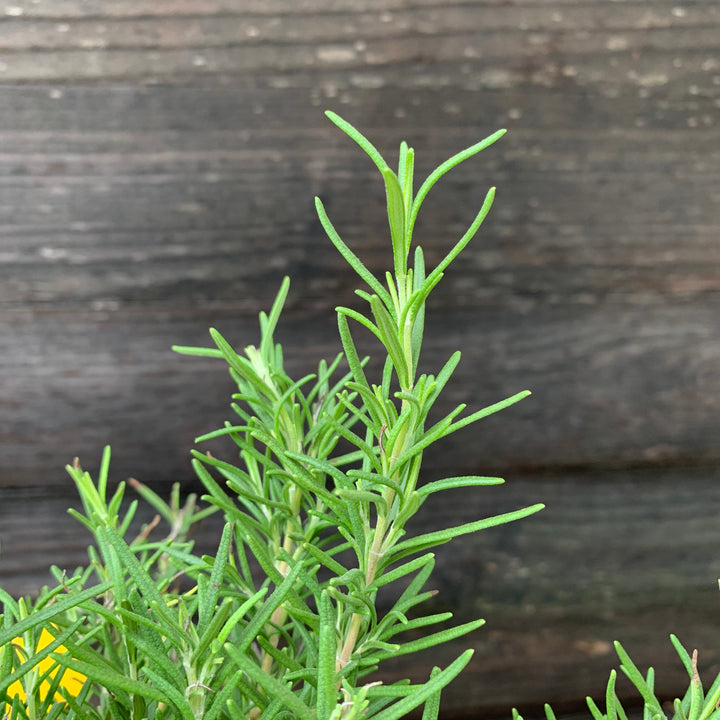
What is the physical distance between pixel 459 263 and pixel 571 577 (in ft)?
0.94

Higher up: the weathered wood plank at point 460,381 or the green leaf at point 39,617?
the green leaf at point 39,617

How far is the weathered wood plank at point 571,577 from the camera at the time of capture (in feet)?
1.83

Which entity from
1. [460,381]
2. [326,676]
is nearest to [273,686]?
[326,676]

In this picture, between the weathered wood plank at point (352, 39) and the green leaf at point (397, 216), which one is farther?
the weathered wood plank at point (352, 39)

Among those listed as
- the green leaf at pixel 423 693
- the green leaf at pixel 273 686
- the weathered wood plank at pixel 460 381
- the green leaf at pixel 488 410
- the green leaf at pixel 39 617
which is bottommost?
the weathered wood plank at pixel 460 381

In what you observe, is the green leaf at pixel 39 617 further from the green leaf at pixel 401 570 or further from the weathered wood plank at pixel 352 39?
the weathered wood plank at pixel 352 39

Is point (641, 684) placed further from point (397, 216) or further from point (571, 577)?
point (571, 577)

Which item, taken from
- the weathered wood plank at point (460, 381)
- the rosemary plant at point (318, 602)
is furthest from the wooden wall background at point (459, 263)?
the rosemary plant at point (318, 602)

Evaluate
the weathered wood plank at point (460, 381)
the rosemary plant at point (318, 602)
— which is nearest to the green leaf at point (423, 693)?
the rosemary plant at point (318, 602)

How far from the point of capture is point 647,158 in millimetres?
519

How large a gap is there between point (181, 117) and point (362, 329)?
0.21 m

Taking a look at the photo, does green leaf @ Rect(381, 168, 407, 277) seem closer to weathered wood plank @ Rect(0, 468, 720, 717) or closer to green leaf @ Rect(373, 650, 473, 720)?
green leaf @ Rect(373, 650, 473, 720)

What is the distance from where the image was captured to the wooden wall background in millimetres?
490

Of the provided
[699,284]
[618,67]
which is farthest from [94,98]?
[699,284]
